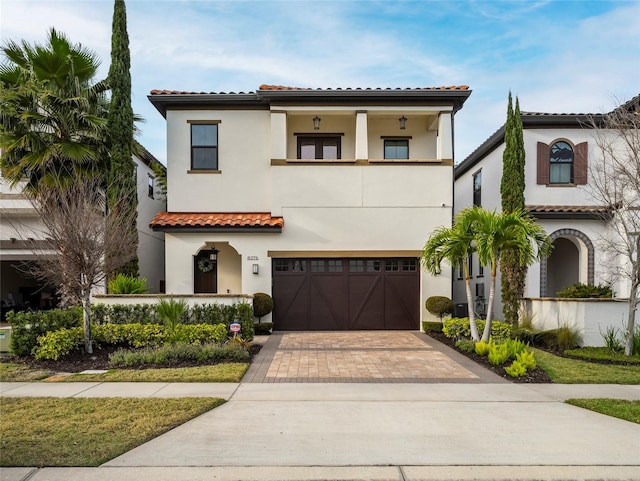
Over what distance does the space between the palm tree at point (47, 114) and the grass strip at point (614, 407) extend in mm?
14081

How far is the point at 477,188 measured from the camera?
20500 millimetres

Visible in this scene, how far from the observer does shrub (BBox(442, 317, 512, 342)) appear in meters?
12.7

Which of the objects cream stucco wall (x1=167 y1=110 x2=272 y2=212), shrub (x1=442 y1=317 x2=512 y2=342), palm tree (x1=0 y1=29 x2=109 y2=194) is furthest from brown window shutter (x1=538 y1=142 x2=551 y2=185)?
palm tree (x1=0 y1=29 x2=109 y2=194)

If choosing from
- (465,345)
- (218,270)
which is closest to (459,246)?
(465,345)

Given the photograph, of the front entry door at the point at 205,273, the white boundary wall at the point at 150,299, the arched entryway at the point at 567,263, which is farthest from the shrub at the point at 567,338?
the front entry door at the point at 205,273

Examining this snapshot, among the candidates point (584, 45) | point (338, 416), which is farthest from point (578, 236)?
point (338, 416)

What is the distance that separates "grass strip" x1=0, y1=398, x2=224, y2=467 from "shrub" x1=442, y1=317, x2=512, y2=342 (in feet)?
27.5

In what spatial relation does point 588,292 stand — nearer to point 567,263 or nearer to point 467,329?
point 467,329

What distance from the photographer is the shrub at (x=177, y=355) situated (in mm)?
10125

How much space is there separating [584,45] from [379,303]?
9937 mm

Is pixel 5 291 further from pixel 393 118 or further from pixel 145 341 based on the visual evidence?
pixel 393 118

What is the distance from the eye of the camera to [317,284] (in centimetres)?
1627

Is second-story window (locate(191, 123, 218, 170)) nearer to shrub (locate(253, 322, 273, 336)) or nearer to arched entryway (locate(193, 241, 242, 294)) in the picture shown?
arched entryway (locate(193, 241, 242, 294))

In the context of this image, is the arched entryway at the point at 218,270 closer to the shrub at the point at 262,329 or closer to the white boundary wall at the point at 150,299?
the shrub at the point at 262,329
